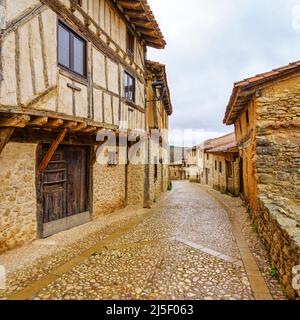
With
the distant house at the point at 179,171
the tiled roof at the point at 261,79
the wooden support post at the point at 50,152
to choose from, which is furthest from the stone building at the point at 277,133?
the distant house at the point at 179,171

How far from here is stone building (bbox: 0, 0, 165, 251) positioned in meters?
4.12

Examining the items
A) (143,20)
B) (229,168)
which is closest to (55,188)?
(143,20)

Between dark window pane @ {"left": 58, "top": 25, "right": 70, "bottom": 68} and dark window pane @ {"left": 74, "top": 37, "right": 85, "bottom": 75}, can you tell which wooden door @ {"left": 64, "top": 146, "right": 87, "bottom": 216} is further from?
dark window pane @ {"left": 58, "top": 25, "right": 70, "bottom": 68}

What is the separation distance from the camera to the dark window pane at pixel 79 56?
568 cm

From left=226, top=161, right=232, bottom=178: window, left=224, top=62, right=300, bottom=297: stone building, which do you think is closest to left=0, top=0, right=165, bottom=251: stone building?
left=224, top=62, right=300, bottom=297: stone building

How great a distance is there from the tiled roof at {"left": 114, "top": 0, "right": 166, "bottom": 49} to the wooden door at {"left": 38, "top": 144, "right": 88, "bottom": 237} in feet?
16.3

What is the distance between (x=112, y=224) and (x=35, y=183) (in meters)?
2.81

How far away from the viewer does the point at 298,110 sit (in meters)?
6.13

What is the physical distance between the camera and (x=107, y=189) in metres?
8.53

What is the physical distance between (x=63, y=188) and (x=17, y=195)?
1705mm

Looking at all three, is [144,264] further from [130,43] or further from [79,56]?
[130,43]

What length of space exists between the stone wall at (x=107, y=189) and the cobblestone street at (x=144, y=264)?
1.13m
